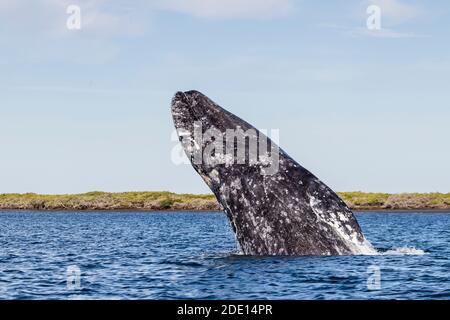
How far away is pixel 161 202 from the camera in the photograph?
373 ft

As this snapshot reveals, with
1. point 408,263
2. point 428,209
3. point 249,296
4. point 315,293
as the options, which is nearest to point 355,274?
point 315,293

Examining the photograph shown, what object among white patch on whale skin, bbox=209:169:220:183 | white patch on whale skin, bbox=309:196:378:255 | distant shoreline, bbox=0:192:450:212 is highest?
white patch on whale skin, bbox=209:169:220:183

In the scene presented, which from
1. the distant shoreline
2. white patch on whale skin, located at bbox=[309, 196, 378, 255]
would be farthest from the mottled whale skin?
the distant shoreline

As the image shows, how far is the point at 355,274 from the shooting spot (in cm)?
1470

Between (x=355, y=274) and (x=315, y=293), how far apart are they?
1.73 metres

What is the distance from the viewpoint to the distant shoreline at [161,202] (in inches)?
4102

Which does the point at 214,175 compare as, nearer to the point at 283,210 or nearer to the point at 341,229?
the point at 283,210

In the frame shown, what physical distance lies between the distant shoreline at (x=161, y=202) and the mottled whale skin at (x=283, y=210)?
85662mm

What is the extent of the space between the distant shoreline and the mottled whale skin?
3373 inches

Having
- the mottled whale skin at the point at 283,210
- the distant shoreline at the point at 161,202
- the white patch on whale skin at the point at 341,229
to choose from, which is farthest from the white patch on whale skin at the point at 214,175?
the distant shoreline at the point at 161,202

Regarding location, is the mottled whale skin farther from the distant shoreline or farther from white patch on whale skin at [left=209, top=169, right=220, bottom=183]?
the distant shoreline

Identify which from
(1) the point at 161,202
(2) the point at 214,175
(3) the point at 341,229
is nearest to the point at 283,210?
(3) the point at 341,229

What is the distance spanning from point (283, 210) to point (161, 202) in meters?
100

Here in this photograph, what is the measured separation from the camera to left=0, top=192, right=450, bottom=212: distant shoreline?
342ft
